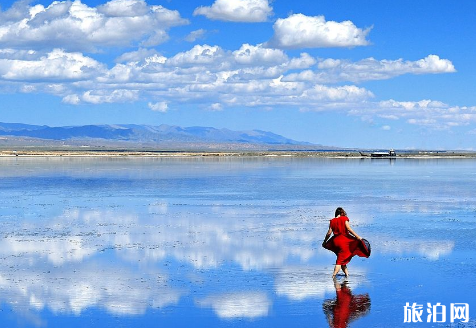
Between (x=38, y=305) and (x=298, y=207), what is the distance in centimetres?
2148

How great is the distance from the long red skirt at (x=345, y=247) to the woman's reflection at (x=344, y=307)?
127 cm

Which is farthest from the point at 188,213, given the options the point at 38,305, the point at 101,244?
the point at 38,305

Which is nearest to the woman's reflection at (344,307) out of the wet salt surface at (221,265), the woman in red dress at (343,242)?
the wet salt surface at (221,265)

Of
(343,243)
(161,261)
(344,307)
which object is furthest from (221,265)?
(344,307)

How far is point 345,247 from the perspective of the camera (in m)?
16.8

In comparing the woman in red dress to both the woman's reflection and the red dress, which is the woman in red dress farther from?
the woman's reflection

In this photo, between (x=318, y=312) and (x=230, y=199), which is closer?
(x=318, y=312)

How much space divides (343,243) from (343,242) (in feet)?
0.07

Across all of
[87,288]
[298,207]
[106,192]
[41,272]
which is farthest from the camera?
[106,192]

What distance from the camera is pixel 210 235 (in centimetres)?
2391

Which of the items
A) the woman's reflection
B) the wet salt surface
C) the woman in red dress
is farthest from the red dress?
the woman's reflection

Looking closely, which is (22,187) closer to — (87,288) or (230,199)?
(230,199)

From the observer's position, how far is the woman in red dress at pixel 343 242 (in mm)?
16625

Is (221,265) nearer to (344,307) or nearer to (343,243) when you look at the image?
(343,243)
